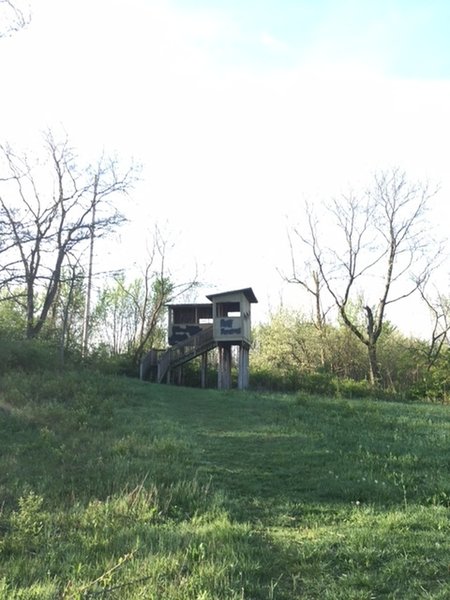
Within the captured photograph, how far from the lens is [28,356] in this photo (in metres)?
26.1

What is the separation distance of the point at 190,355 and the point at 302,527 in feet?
91.1

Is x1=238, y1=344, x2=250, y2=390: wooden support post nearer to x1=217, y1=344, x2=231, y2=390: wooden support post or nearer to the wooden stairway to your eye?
x1=217, y1=344, x2=231, y2=390: wooden support post

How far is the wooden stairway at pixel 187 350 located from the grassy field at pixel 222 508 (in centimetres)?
1811

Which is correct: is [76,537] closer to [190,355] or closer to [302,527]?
Answer: [302,527]

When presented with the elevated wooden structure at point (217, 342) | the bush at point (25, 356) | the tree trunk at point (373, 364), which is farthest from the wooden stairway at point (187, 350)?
the tree trunk at point (373, 364)

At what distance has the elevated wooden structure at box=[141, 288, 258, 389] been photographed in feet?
111

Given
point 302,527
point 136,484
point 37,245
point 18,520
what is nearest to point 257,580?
point 302,527

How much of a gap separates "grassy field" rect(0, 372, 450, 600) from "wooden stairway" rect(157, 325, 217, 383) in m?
18.1

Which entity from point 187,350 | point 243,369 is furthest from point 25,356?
point 243,369

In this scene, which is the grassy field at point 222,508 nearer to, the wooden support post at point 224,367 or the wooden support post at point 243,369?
the wooden support post at point 243,369

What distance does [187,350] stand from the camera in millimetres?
34469

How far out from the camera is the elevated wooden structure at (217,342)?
33.8 meters

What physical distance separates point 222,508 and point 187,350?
27.3 metres

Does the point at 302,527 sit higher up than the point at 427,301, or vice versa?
the point at 427,301
